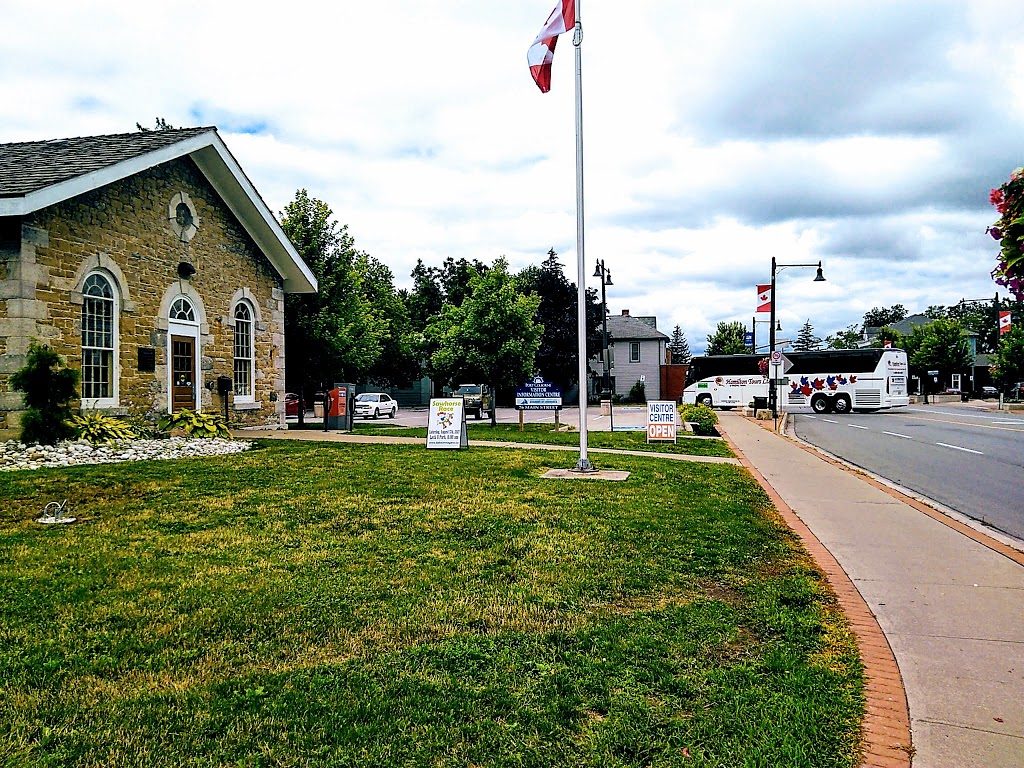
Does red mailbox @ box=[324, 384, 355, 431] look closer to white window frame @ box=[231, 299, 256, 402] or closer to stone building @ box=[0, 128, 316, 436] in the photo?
stone building @ box=[0, 128, 316, 436]

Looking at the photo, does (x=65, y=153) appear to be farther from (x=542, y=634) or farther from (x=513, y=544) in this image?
(x=542, y=634)

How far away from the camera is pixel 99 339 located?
15539 mm

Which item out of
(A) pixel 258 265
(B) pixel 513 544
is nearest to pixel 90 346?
(A) pixel 258 265

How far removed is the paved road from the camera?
11.3 m

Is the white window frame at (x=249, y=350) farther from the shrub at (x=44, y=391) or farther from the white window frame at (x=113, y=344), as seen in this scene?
the shrub at (x=44, y=391)

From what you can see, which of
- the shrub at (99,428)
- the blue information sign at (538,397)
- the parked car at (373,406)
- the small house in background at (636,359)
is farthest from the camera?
the small house in background at (636,359)

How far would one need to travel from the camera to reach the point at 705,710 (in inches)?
147

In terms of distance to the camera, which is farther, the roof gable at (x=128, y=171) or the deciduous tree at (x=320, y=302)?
the deciduous tree at (x=320, y=302)

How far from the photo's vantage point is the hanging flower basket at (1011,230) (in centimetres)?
469

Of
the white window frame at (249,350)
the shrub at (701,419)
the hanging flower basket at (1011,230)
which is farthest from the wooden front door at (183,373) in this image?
the hanging flower basket at (1011,230)

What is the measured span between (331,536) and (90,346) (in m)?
10.3

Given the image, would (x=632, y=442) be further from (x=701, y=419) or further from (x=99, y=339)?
(x=99, y=339)

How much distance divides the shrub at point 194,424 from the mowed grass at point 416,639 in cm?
790

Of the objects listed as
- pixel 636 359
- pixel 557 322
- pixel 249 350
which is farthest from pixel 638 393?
pixel 249 350
